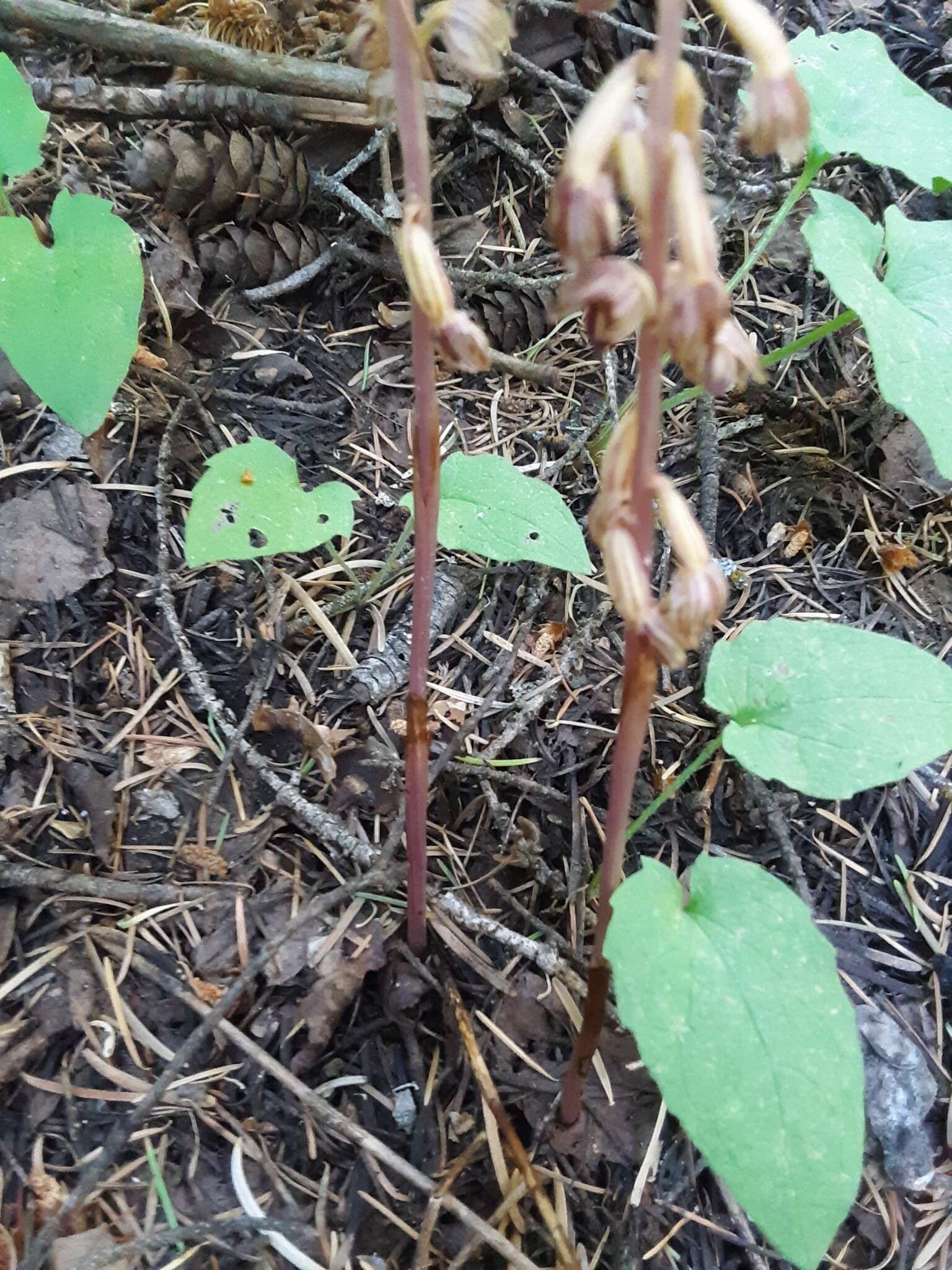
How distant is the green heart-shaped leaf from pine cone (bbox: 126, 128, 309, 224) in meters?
0.47

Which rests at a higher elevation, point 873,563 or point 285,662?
point 873,563

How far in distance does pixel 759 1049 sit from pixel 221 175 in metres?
1.95

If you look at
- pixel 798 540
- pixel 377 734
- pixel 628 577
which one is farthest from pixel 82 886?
pixel 798 540

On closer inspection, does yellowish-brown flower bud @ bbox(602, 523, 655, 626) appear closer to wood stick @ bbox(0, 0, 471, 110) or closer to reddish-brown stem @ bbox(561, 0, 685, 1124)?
reddish-brown stem @ bbox(561, 0, 685, 1124)

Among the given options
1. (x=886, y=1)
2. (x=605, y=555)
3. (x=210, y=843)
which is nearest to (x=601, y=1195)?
(x=210, y=843)

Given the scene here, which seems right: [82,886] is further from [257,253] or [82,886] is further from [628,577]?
[257,253]

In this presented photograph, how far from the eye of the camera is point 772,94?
0.73m

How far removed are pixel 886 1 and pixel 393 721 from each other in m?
2.45

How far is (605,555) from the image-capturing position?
83cm

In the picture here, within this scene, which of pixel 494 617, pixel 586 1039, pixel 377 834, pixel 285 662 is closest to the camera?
pixel 586 1039

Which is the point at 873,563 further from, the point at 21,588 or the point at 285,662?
the point at 21,588

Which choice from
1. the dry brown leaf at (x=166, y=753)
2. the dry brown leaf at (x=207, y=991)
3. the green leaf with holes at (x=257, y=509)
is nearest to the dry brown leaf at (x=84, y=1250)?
the dry brown leaf at (x=207, y=991)

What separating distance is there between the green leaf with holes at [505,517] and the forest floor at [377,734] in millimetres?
307

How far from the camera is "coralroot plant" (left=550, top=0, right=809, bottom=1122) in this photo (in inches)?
28.4
